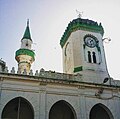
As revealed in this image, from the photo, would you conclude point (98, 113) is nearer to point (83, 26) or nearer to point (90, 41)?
point (90, 41)

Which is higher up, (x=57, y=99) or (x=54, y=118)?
(x=57, y=99)

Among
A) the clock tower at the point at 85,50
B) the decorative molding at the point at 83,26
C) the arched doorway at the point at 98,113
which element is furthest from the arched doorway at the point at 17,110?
the decorative molding at the point at 83,26

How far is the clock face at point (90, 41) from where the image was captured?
2761cm

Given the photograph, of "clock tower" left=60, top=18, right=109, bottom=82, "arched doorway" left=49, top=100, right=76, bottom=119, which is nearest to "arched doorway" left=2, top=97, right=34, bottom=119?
"arched doorway" left=49, top=100, right=76, bottom=119

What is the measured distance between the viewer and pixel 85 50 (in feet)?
88.5

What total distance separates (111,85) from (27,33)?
16.8 metres

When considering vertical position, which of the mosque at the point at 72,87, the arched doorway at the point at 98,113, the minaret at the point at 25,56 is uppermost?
the minaret at the point at 25,56

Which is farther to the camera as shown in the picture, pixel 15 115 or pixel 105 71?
pixel 105 71

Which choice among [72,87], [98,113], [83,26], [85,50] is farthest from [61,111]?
[83,26]

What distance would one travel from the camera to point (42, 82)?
69.2 feet

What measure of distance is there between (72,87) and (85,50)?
21.0 feet

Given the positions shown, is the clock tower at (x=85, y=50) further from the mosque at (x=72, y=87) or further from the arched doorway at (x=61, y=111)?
the arched doorway at (x=61, y=111)

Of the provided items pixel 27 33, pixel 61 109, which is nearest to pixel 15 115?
pixel 61 109

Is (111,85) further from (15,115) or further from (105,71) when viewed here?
(15,115)
